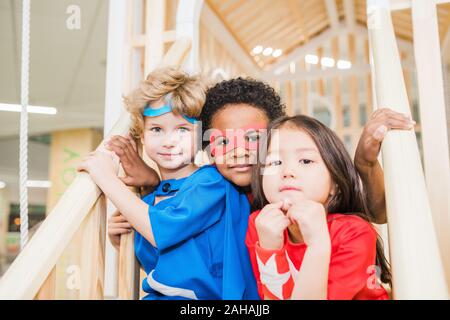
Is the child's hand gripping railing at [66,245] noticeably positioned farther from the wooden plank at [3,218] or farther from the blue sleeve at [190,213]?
the wooden plank at [3,218]

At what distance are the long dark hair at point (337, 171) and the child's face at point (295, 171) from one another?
2 cm

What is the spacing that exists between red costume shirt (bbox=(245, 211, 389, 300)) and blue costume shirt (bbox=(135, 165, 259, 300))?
122 mm

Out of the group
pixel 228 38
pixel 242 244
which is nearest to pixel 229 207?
pixel 242 244

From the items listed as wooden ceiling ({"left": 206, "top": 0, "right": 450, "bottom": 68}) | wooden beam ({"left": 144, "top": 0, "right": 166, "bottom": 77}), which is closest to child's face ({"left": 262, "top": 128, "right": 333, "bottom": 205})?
wooden beam ({"left": 144, "top": 0, "right": 166, "bottom": 77})

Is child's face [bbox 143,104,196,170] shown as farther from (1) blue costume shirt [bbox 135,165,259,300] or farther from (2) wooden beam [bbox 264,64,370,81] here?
(2) wooden beam [bbox 264,64,370,81]

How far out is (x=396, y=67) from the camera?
928 millimetres

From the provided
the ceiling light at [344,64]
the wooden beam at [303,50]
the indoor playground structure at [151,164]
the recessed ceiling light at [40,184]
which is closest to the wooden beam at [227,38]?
the indoor playground structure at [151,164]

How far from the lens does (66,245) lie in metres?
0.78

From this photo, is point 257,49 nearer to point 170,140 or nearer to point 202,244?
point 170,140

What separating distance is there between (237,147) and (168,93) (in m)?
0.22

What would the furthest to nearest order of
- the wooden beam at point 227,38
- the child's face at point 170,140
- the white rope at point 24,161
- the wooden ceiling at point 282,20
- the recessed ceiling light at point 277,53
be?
1. the recessed ceiling light at point 277,53
2. the wooden ceiling at point 282,20
3. the wooden beam at point 227,38
4. the child's face at point 170,140
5. the white rope at point 24,161

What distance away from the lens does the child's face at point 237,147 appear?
3.21 feet

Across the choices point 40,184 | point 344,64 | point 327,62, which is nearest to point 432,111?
point 344,64

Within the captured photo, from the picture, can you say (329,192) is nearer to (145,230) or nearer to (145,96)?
(145,230)
